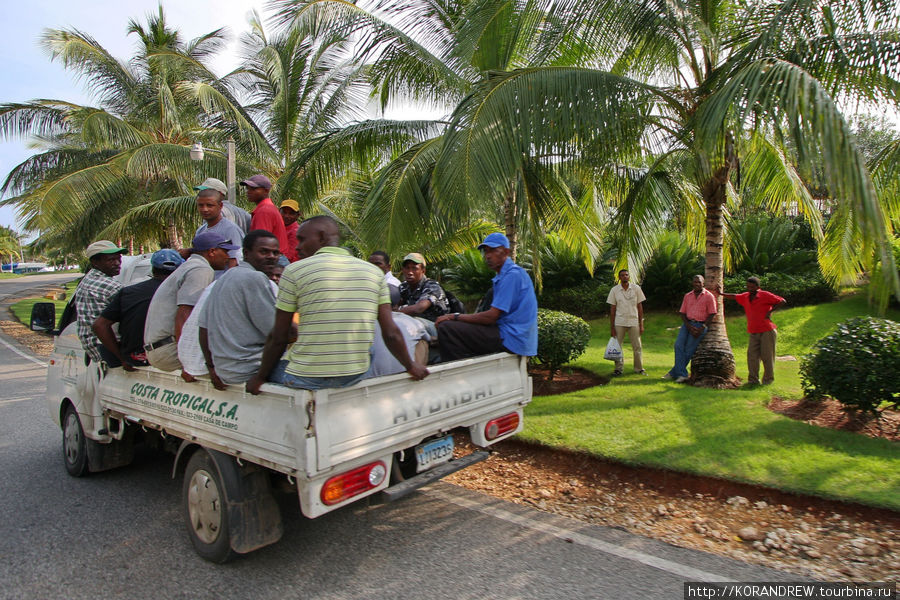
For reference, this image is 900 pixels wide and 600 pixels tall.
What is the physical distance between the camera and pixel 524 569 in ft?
10.8

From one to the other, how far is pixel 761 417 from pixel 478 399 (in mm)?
3511

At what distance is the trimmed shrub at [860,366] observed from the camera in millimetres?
5223

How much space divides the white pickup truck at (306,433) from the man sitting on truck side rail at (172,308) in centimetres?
Result: 15

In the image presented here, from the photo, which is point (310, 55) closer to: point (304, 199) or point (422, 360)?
point (304, 199)

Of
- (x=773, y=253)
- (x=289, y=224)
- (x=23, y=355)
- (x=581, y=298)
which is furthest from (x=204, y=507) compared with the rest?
(x=773, y=253)

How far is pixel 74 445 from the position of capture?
16.3ft

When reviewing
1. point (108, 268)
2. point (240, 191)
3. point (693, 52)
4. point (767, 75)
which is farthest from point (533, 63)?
point (240, 191)

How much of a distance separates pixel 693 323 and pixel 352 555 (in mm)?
5935

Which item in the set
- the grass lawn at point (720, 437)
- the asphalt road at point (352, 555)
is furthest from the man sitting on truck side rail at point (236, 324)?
the grass lawn at point (720, 437)

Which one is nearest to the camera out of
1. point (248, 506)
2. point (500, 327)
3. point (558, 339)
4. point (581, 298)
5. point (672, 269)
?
point (248, 506)

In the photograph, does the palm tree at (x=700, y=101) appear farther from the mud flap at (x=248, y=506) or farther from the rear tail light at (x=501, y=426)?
the mud flap at (x=248, y=506)

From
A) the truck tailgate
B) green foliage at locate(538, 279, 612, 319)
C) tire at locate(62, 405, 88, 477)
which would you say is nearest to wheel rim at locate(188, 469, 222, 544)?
the truck tailgate

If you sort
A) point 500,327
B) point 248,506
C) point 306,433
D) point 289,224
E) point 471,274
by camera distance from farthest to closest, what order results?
1. point 471,274
2. point 289,224
3. point 500,327
4. point 248,506
5. point 306,433

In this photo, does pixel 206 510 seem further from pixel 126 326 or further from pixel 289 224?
pixel 289 224
